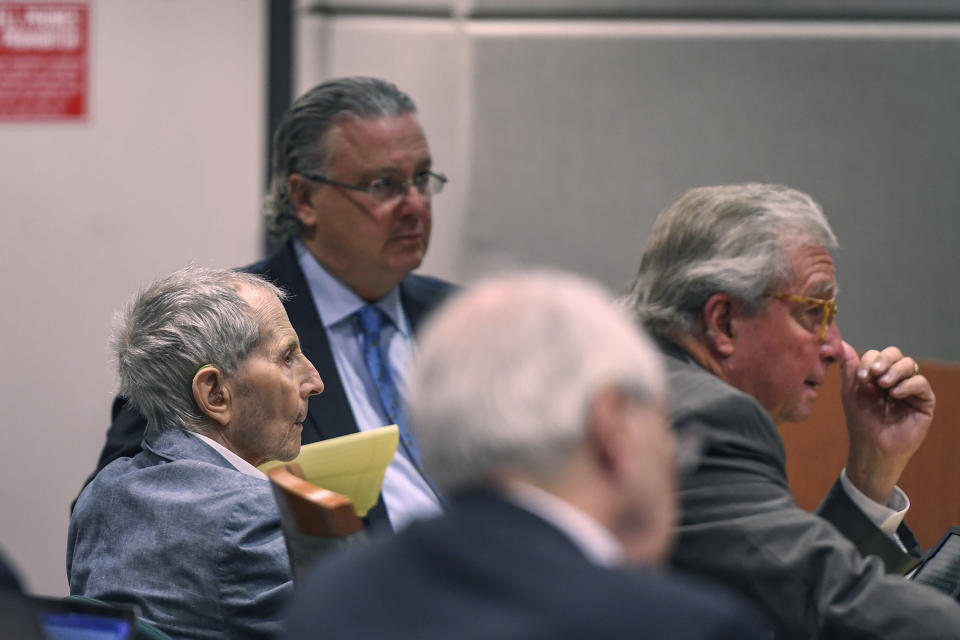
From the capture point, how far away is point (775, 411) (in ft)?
6.19

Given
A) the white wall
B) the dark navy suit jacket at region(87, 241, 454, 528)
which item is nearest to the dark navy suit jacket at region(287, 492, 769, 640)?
the dark navy suit jacket at region(87, 241, 454, 528)

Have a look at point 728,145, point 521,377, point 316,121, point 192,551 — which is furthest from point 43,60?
point 521,377

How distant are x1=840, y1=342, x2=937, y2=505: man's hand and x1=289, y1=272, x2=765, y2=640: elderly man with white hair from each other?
1.15 meters

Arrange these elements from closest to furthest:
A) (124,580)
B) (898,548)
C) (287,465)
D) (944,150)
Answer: (287,465) < (124,580) < (898,548) < (944,150)

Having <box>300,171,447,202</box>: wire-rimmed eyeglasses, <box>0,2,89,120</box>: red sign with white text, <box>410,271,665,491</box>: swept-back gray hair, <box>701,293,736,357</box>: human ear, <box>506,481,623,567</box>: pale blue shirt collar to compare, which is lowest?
<box>701,293,736,357</box>: human ear

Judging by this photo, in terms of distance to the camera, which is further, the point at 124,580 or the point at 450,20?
the point at 450,20

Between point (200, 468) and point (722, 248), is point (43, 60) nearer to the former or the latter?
point (200, 468)

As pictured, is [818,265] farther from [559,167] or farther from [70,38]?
[70,38]

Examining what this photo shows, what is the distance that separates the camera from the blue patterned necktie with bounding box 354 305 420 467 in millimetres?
2496

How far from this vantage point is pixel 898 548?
1.80 m

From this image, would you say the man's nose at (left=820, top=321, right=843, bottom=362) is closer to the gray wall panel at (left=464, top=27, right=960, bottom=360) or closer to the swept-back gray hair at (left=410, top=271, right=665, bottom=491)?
the swept-back gray hair at (left=410, top=271, right=665, bottom=491)

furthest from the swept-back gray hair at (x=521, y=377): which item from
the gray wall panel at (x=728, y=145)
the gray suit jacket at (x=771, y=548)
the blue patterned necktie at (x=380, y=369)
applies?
the gray wall panel at (x=728, y=145)

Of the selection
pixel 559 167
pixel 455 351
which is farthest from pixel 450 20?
pixel 455 351

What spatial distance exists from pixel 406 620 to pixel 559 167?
2808mm
